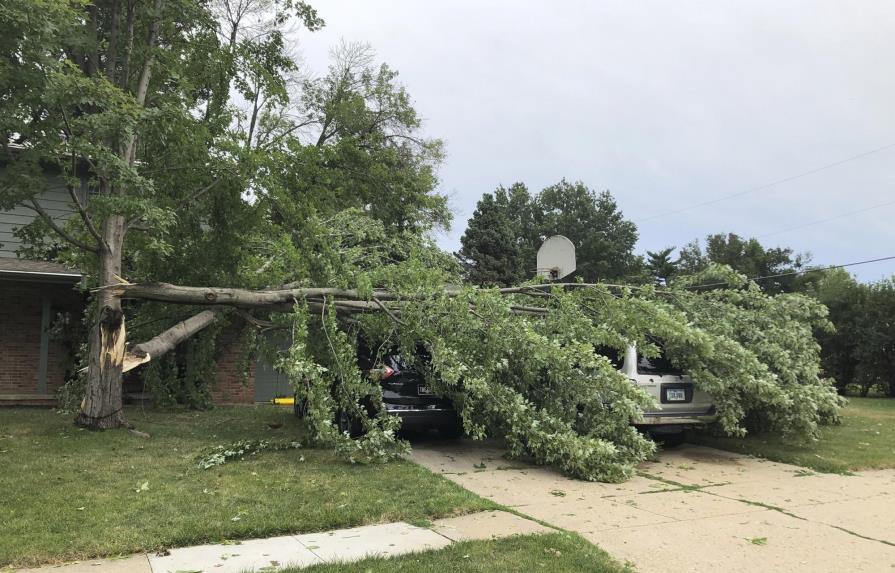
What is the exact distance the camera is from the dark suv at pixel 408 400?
8.19 m

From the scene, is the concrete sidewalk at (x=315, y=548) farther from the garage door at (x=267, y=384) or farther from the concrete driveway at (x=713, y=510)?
the garage door at (x=267, y=384)

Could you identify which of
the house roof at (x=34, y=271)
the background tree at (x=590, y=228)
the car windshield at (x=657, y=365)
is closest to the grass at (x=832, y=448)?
the car windshield at (x=657, y=365)

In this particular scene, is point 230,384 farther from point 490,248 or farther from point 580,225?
point 580,225

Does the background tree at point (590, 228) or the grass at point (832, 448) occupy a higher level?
the background tree at point (590, 228)

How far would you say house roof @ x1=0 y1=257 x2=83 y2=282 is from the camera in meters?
11.9

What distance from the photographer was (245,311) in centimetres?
1009

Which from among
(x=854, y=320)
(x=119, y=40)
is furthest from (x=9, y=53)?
(x=854, y=320)

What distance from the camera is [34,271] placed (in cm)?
1206

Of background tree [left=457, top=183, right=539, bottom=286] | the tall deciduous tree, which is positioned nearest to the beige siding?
the tall deciduous tree

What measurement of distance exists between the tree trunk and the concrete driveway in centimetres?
433

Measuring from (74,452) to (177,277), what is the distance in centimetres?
364

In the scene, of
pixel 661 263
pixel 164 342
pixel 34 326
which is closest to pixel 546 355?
pixel 164 342

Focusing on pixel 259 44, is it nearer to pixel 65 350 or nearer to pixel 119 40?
pixel 119 40

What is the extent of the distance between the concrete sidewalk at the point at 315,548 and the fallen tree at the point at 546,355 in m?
2.09
